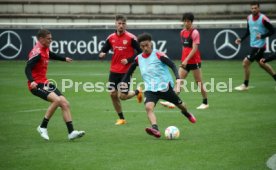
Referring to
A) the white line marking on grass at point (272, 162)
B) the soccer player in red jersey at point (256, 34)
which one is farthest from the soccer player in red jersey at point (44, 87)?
the soccer player in red jersey at point (256, 34)

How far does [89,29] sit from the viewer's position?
3156 cm

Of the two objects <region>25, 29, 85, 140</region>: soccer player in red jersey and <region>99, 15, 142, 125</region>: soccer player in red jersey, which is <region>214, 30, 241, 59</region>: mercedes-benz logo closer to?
<region>99, 15, 142, 125</region>: soccer player in red jersey

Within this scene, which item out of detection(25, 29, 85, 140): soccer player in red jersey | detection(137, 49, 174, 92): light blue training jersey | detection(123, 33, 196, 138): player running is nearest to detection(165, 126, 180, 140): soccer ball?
detection(123, 33, 196, 138): player running

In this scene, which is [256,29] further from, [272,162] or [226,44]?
[272,162]

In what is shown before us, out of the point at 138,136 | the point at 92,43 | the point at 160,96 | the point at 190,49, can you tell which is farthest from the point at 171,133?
the point at 92,43

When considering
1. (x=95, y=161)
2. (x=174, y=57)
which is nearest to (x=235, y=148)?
(x=95, y=161)

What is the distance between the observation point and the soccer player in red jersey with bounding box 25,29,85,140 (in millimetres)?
12539

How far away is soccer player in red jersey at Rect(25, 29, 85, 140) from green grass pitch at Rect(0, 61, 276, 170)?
0.87ft

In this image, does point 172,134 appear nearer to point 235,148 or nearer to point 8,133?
point 235,148

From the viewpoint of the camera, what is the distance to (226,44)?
30.7 meters

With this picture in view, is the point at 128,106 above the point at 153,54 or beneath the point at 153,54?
beneath

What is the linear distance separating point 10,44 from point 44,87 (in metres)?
19.4

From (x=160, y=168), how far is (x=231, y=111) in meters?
6.94

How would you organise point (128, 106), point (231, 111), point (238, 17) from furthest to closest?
point (238, 17), point (128, 106), point (231, 111)
